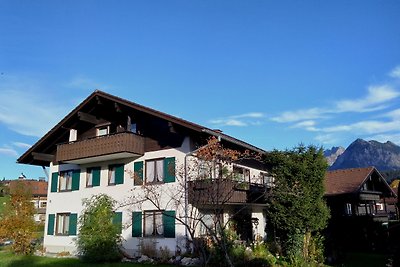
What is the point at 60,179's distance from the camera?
84.5 ft

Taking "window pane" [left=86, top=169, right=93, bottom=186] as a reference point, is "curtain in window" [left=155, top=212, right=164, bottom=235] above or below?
below

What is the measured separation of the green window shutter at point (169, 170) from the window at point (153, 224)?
181 centimetres

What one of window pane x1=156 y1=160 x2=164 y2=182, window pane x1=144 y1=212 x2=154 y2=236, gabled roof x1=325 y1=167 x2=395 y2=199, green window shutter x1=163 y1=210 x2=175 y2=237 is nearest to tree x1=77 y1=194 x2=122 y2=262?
window pane x1=144 y1=212 x2=154 y2=236

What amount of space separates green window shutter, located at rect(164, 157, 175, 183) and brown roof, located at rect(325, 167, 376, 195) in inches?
490

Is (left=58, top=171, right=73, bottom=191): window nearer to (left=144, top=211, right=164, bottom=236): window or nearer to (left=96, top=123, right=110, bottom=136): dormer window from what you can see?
(left=96, top=123, right=110, bottom=136): dormer window

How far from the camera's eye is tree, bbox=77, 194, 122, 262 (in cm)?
1850

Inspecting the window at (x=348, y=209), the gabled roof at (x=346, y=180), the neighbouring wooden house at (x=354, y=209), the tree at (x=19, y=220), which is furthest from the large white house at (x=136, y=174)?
the window at (x=348, y=209)

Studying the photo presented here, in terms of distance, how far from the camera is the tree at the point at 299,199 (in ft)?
56.4

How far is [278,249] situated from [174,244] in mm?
5164

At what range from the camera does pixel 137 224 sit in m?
20.4

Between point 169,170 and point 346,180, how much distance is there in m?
15.2

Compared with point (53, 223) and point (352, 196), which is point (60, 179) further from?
point (352, 196)

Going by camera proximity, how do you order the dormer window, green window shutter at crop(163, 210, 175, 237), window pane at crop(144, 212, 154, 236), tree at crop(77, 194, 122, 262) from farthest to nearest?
the dormer window < window pane at crop(144, 212, 154, 236) < green window shutter at crop(163, 210, 175, 237) < tree at crop(77, 194, 122, 262)

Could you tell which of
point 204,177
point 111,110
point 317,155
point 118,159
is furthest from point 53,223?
point 317,155
